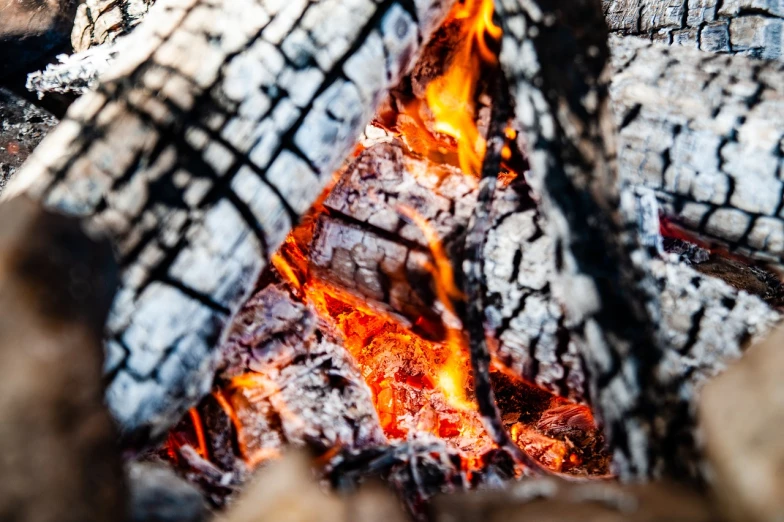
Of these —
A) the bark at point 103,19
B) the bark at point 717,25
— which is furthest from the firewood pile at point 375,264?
the bark at point 103,19

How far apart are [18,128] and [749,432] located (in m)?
2.91

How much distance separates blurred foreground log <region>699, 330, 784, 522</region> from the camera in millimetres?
612

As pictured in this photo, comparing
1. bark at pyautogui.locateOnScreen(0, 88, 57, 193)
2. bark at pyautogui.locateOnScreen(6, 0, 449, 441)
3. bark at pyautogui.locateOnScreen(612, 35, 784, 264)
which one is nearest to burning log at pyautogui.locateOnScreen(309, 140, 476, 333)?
bark at pyautogui.locateOnScreen(6, 0, 449, 441)

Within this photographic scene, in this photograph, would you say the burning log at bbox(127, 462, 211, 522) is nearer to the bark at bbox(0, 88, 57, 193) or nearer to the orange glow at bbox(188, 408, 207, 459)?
the orange glow at bbox(188, 408, 207, 459)

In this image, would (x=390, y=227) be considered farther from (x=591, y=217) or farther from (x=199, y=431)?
(x=199, y=431)

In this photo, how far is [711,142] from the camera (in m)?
1.34

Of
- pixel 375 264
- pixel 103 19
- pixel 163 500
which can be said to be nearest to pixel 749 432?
pixel 163 500

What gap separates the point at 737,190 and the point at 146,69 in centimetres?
146

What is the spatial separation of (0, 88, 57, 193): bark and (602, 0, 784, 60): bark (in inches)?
107

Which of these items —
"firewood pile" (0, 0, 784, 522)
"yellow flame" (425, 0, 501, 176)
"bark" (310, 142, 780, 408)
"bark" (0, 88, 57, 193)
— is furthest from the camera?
"bark" (0, 88, 57, 193)

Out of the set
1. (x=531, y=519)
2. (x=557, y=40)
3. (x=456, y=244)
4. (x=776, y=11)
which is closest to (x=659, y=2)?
(x=776, y=11)

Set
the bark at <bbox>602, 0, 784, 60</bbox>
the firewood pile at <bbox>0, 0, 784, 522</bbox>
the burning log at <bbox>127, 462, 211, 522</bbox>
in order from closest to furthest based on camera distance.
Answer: the firewood pile at <bbox>0, 0, 784, 522</bbox> < the burning log at <bbox>127, 462, 211, 522</bbox> < the bark at <bbox>602, 0, 784, 60</bbox>

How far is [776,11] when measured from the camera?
6.41ft

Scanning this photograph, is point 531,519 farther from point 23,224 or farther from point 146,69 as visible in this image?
point 146,69
